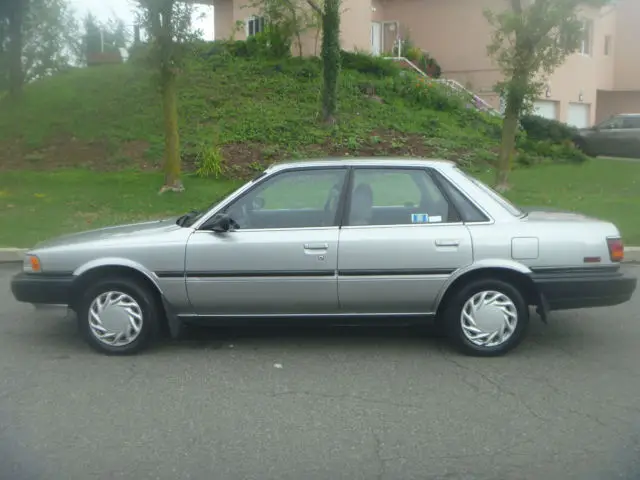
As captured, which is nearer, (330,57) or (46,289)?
(46,289)

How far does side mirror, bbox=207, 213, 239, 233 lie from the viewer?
19.4ft

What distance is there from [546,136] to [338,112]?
20.1 feet

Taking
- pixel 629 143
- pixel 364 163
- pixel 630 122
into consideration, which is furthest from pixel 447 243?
pixel 630 122

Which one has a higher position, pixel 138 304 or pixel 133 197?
pixel 133 197

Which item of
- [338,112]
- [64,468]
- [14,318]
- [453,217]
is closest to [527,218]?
[453,217]

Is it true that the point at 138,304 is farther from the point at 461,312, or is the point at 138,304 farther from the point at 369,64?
the point at 369,64

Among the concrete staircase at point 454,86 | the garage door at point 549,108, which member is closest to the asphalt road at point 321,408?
the concrete staircase at point 454,86

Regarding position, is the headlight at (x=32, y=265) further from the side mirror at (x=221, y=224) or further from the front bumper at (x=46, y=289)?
the side mirror at (x=221, y=224)

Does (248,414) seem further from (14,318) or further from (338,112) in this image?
(338,112)

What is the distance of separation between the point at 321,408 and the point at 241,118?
585 inches

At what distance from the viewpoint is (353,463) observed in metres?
4.20

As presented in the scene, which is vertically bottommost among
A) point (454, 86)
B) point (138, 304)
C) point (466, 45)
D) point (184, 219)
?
point (138, 304)

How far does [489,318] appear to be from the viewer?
19.6ft

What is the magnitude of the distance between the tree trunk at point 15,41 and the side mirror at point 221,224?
16.4 metres
